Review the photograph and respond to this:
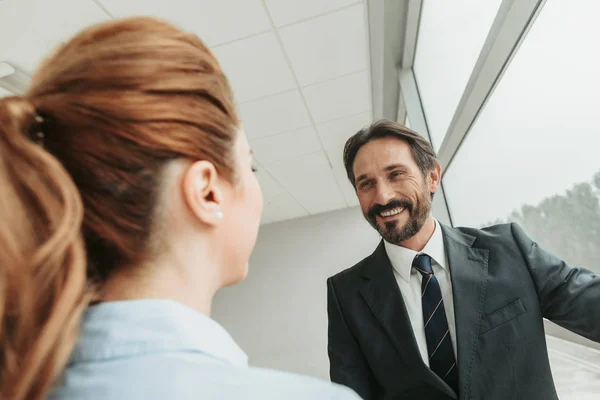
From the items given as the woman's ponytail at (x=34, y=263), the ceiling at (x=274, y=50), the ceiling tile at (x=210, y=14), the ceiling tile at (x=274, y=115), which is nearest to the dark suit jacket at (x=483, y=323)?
the woman's ponytail at (x=34, y=263)

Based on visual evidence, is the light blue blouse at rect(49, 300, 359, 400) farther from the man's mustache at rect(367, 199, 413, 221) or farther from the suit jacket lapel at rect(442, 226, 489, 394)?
the man's mustache at rect(367, 199, 413, 221)

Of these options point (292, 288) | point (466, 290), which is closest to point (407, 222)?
point (466, 290)

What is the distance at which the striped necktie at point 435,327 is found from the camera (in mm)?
1126

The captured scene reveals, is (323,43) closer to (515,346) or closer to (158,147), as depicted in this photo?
(515,346)

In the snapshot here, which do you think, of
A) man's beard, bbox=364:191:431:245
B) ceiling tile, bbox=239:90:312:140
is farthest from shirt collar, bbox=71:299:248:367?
ceiling tile, bbox=239:90:312:140

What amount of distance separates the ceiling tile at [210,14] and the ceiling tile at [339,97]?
33.5 inches

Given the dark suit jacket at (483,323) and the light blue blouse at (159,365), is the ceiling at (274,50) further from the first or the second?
the dark suit jacket at (483,323)

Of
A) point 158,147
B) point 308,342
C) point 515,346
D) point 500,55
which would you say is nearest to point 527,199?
point 500,55

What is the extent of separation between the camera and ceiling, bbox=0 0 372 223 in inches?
81.3

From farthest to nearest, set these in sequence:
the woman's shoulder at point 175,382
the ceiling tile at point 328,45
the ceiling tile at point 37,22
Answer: the ceiling tile at point 328,45 → the ceiling tile at point 37,22 → the woman's shoulder at point 175,382

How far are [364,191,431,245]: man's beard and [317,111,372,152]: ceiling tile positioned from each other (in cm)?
235

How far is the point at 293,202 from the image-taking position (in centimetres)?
595

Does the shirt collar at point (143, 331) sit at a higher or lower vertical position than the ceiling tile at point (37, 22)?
lower

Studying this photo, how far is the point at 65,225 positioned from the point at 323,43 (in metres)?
2.42
